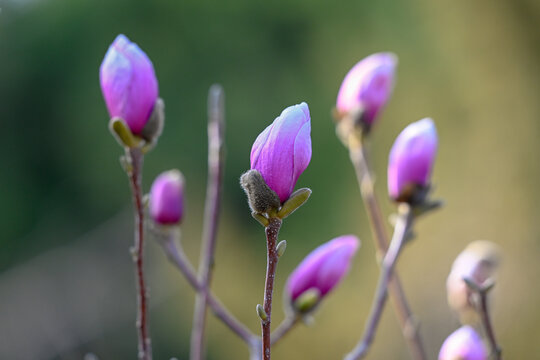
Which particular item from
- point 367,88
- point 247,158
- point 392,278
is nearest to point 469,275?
point 392,278

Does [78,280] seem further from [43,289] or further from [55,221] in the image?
[55,221]

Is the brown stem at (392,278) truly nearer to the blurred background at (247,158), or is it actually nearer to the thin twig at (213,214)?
the thin twig at (213,214)

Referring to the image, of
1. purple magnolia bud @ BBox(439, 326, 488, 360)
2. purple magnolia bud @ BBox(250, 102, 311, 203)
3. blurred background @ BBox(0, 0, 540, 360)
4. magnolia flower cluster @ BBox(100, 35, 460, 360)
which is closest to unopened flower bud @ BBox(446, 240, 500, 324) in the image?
magnolia flower cluster @ BBox(100, 35, 460, 360)

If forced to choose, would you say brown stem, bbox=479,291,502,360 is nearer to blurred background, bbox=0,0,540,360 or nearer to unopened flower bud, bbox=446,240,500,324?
unopened flower bud, bbox=446,240,500,324

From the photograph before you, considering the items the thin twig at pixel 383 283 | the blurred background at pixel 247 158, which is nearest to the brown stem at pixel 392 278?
the thin twig at pixel 383 283

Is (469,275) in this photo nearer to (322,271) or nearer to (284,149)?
(322,271)

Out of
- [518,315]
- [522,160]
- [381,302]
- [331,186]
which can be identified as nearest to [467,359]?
[381,302]
